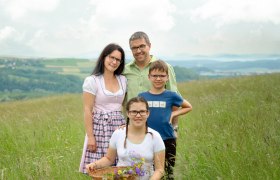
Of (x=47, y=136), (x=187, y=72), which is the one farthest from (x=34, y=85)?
(x=47, y=136)

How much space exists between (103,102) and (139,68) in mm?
528

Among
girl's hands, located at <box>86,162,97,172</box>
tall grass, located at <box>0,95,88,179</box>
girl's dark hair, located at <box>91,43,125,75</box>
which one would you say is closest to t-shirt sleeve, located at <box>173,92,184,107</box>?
girl's dark hair, located at <box>91,43,125,75</box>

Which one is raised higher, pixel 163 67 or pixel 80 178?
pixel 163 67

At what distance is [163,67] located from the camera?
3.87 m

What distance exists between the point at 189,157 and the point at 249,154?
0.71 meters

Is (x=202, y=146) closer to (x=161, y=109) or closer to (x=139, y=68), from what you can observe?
(x=161, y=109)

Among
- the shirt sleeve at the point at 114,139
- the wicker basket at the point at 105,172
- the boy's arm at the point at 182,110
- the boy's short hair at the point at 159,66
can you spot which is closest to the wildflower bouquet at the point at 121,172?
the wicker basket at the point at 105,172

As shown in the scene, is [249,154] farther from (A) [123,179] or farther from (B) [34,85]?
(B) [34,85]

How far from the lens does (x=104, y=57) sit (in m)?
4.18

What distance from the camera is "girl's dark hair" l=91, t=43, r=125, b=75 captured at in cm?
414

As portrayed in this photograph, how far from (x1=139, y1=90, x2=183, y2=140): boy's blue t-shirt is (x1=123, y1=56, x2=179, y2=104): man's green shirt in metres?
0.30

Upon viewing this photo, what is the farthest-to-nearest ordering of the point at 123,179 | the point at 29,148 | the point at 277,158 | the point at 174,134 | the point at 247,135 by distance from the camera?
the point at 29,148 → the point at 247,135 → the point at 174,134 → the point at 277,158 → the point at 123,179

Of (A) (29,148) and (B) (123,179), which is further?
(A) (29,148)

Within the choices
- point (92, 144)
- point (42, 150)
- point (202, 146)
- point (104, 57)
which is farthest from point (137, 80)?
point (42, 150)
